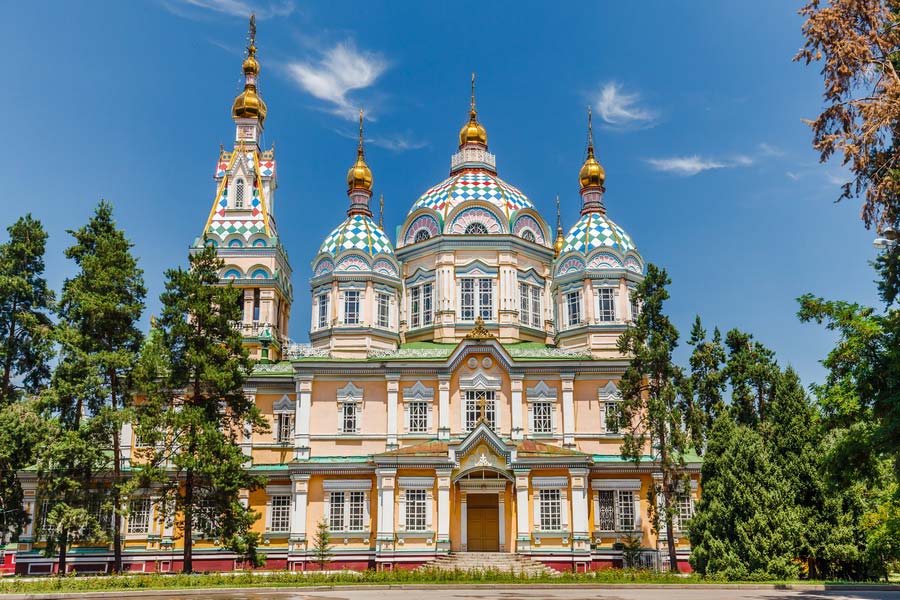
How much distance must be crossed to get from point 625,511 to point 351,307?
51.1 ft

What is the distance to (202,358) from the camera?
2959cm

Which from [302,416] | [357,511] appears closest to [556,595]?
[357,511]

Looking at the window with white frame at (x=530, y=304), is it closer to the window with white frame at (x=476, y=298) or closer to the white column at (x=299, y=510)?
the window with white frame at (x=476, y=298)

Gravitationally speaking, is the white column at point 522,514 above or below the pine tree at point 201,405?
below

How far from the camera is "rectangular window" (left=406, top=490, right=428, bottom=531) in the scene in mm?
33594

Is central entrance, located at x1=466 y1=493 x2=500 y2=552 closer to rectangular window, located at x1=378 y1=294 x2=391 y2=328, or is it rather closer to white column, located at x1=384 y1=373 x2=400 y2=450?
white column, located at x1=384 y1=373 x2=400 y2=450

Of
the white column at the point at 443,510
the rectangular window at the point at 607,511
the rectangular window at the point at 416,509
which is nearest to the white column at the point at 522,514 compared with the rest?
the white column at the point at 443,510

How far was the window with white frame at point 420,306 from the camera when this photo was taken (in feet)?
133

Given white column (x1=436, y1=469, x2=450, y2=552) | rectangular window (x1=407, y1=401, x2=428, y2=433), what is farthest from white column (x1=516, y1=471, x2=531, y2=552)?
rectangular window (x1=407, y1=401, x2=428, y2=433)

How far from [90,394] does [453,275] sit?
17301 mm

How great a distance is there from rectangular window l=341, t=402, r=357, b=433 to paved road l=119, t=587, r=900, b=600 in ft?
42.6

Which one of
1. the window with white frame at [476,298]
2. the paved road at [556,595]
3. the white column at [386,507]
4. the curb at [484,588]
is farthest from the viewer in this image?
the window with white frame at [476,298]

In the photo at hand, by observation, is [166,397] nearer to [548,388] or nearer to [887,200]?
[548,388]

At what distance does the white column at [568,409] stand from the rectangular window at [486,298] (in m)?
5.47
